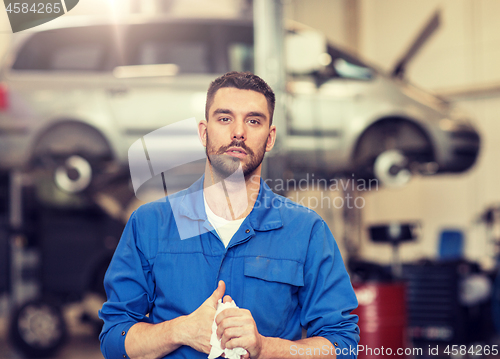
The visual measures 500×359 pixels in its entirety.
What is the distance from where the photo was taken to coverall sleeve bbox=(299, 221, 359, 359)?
1.04 metres

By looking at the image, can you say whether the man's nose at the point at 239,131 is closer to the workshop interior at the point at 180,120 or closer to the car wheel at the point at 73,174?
the workshop interior at the point at 180,120

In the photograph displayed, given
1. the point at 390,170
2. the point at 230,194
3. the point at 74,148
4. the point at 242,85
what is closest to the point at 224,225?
the point at 230,194

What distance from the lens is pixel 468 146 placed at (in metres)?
3.48

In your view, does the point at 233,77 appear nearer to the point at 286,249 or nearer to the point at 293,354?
the point at 286,249

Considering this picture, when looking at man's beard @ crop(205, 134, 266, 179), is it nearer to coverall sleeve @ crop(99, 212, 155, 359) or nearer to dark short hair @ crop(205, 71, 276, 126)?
dark short hair @ crop(205, 71, 276, 126)

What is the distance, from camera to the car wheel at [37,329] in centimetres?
340

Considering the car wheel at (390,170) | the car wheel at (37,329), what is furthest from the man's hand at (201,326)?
the car wheel at (37,329)

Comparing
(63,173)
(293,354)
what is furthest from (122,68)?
(293,354)

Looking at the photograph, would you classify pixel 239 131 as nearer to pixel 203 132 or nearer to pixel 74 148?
pixel 203 132

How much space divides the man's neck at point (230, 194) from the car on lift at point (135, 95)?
1442 mm

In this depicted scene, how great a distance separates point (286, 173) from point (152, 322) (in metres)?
0.95

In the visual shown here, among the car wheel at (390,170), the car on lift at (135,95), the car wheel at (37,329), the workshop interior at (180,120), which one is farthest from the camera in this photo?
the car wheel at (37,329)

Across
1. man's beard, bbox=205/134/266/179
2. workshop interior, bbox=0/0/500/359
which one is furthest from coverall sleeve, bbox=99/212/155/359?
workshop interior, bbox=0/0/500/359

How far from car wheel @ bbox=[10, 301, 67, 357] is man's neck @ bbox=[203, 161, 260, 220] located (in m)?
2.80
